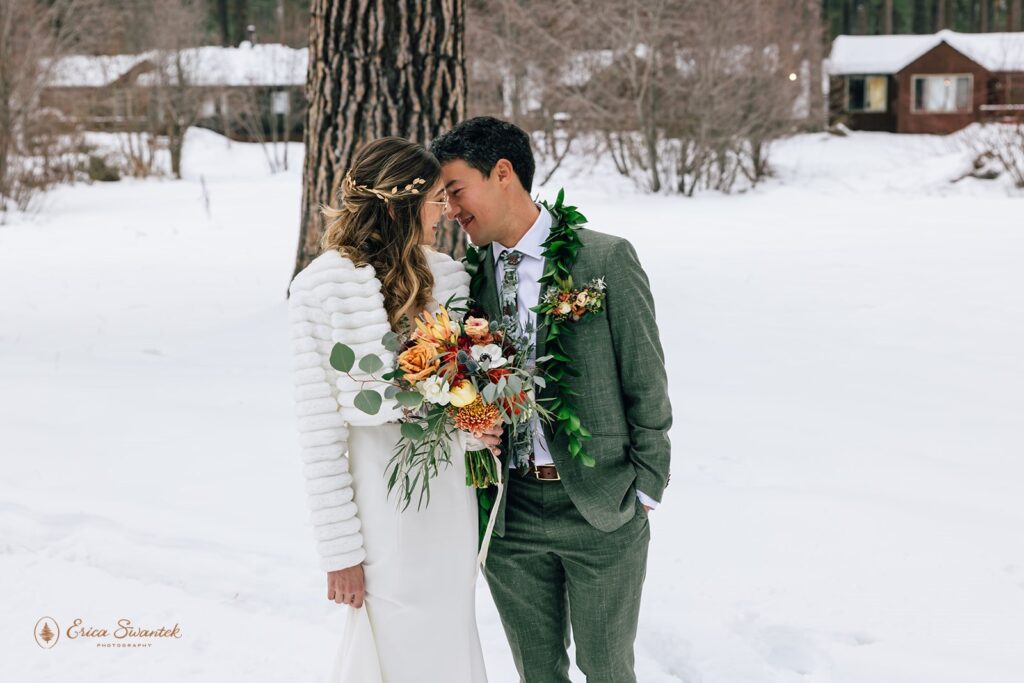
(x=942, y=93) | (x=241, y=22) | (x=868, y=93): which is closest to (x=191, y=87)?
(x=241, y=22)

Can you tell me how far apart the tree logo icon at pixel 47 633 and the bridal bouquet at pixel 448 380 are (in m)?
2.09

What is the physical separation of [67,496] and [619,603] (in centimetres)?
354

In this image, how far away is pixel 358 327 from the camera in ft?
8.10

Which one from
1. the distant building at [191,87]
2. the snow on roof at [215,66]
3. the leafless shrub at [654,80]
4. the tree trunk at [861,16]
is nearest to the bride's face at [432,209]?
the leafless shrub at [654,80]

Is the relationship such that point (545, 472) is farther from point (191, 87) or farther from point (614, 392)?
point (191, 87)

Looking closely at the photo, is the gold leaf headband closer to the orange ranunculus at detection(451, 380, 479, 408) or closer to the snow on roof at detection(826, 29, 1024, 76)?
the orange ranunculus at detection(451, 380, 479, 408)

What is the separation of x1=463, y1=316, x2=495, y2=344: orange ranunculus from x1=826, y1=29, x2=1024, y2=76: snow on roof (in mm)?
38354

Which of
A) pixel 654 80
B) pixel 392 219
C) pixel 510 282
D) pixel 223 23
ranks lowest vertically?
pixel 510 282

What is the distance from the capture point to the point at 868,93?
3906 cm

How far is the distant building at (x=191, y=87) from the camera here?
32500 mm

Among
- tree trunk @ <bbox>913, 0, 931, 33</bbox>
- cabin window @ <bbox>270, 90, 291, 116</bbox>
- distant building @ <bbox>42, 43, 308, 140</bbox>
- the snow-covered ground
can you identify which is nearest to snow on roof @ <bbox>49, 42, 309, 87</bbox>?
distant building @ <bbox>42, 43, 308, 140</bbox>

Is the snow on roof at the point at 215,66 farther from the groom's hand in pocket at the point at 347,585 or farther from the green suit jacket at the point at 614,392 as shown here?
the green suit jacket at the point at 614,392

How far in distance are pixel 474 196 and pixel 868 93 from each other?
4047cm

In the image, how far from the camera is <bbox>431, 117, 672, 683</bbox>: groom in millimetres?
2525
